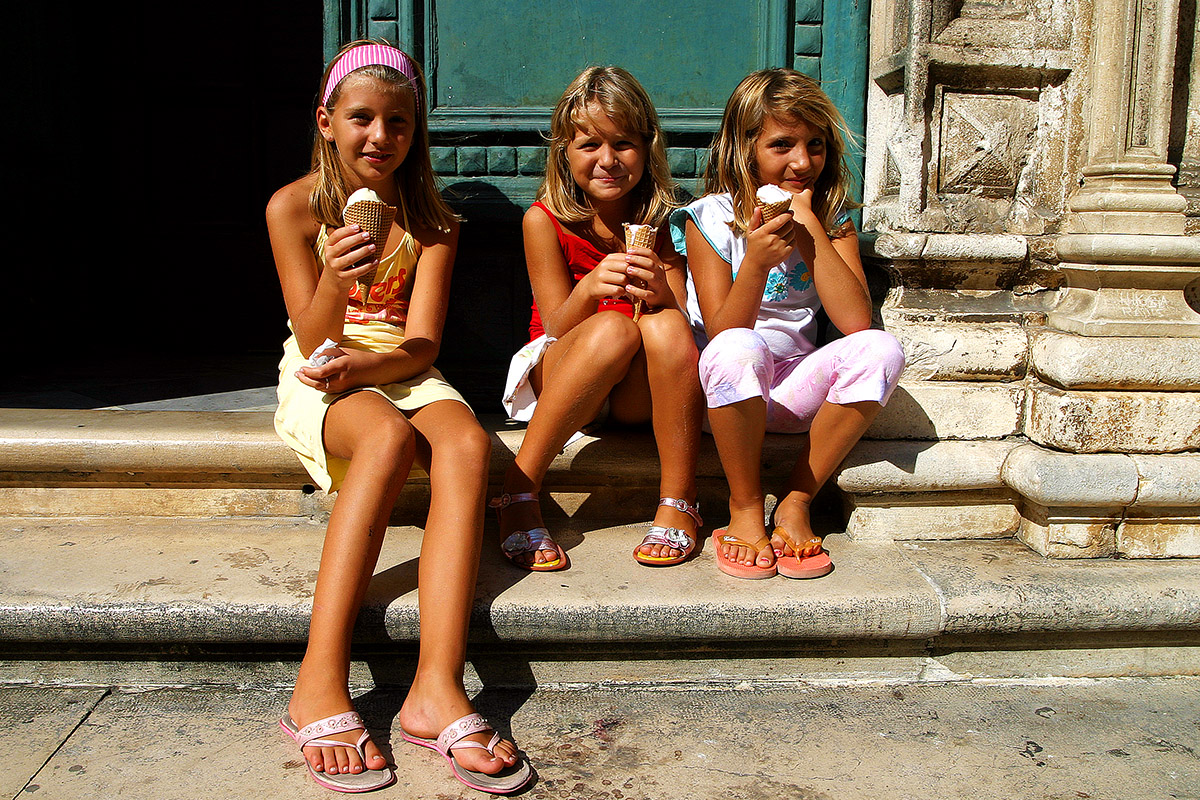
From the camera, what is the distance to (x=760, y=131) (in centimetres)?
256

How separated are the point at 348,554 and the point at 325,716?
1.13 ft

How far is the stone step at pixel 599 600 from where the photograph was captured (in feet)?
6.86

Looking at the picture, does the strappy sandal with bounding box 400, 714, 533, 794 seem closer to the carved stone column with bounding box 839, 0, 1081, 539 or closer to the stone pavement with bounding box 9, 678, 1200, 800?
the stone pavement with bounding box 9, 678, 1200, 800

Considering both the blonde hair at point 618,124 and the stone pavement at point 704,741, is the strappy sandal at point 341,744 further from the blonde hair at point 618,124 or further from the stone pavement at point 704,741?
the blonde hair at point 618,124

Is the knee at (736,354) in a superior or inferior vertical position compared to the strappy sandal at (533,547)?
superior

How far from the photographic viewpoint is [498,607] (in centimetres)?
210

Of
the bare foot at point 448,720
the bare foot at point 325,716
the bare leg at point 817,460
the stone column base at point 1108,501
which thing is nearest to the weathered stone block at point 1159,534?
the stone column base at point 1108,501

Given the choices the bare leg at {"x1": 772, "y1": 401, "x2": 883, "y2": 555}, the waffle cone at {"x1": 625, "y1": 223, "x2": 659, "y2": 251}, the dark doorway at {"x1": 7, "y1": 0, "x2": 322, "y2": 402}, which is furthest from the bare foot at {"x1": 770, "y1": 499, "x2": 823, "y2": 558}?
the dark doorway at {"x1": 7, "y1": 0, "x2": 322, "y2": 402}

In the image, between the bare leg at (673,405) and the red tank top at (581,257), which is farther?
the red tank top at (581,257)

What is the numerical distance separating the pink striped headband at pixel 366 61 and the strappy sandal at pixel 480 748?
5.66 feet

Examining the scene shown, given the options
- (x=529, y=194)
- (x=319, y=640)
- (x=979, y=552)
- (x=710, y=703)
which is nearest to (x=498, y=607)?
(x=319, y=640)

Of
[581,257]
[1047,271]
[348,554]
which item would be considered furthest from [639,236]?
[1047,271]

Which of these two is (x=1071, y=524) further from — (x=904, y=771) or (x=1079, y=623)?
(x=904, y=771)

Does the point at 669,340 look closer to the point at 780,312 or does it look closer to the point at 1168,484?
the point at 780,312
